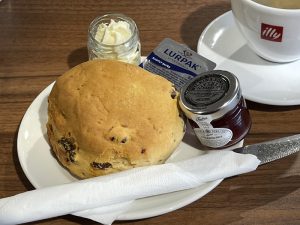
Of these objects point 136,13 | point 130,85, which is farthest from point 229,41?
point 130,85

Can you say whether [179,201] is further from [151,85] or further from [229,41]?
[229,41]

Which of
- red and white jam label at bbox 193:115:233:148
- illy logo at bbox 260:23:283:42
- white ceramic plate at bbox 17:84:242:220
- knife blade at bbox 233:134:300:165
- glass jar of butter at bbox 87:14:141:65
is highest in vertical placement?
illy logo at bbox 260:23:283:42

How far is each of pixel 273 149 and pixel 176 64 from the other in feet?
0.79

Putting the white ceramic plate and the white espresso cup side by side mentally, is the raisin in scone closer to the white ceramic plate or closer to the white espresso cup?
the white ceramic plate

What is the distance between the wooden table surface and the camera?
74 cm

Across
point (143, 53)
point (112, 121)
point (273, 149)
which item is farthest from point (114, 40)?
point (273, 149)

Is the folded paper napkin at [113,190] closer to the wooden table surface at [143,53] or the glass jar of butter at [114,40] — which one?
the wooden table surface at [143,53]

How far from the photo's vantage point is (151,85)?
77 cm

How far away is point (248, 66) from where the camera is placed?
0.96m

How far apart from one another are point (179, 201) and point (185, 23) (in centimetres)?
49

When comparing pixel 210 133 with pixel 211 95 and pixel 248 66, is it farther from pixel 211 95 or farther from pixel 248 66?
pixel 248 66

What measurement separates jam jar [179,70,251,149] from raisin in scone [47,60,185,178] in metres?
0.03

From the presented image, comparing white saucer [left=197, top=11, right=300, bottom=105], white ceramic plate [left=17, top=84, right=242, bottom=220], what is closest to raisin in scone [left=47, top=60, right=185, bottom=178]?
white ceramic plate [left=17, top=84, right=242, bottom=220]

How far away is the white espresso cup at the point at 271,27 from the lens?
83cm
